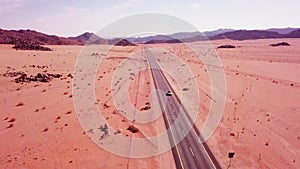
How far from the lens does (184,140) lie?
34188 millimetres

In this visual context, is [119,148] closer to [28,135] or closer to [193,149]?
[193,149]

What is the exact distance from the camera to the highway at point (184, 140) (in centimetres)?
2823

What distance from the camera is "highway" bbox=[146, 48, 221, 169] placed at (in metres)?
28.2

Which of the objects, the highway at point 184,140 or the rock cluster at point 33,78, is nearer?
the highway at point 184,140

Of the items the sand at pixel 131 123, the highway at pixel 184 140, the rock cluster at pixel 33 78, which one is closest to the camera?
the highway at pixel 184 140

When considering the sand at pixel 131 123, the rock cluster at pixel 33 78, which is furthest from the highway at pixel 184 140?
the rock cluster at pixel 33 78

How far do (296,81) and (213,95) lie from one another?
2504 centimetres

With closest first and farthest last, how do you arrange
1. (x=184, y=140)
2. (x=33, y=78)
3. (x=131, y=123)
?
(x=184, y=140) → (x=131, y=123) → (x=33, y=78)

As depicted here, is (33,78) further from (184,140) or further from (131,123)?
(184,140)

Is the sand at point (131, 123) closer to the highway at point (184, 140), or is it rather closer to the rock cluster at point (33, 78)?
the highway at point (184, 140)

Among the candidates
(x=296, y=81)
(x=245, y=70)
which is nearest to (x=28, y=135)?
(x=296, y=81)

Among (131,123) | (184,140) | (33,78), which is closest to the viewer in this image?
(184,140)

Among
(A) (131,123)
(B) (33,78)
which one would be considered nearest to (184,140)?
(A) (131,123)

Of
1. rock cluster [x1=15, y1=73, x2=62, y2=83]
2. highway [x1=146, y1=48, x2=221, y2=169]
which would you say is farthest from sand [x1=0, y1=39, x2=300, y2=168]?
rock cluster [x1=15, y1=73, x2=62, y2=83]
